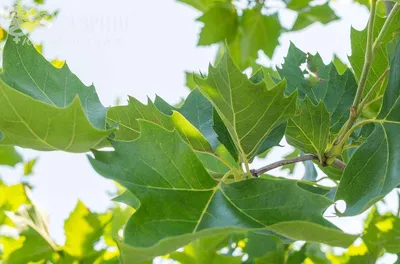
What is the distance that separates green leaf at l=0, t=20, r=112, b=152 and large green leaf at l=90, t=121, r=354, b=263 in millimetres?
45

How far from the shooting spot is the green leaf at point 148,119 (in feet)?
2.62

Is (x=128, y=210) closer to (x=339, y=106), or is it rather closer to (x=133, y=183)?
(x=339, y=106)

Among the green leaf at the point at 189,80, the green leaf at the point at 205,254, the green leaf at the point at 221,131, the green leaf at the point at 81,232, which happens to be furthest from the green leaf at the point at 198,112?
the green leaf at the point at 189,80

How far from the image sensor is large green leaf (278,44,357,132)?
3.01 ft

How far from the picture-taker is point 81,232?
1.31 meters

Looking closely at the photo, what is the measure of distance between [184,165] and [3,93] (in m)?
0.21

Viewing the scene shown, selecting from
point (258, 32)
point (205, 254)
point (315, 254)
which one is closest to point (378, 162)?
point (205, 254)

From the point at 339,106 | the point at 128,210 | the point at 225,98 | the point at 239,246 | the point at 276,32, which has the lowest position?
the point at 128,210

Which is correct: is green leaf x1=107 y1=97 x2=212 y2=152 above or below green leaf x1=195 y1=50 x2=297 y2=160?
below

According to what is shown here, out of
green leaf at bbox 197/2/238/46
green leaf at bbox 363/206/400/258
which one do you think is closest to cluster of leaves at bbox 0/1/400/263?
green leaf at bbox 363/206/400/258

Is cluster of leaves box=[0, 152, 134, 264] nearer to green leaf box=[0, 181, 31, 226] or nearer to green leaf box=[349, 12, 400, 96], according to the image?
green leaf box=[0, 181, 31, 226]

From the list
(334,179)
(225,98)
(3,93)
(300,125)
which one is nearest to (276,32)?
(334,179)

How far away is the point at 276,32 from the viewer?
199 cm

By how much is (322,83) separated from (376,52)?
97 millimetres
